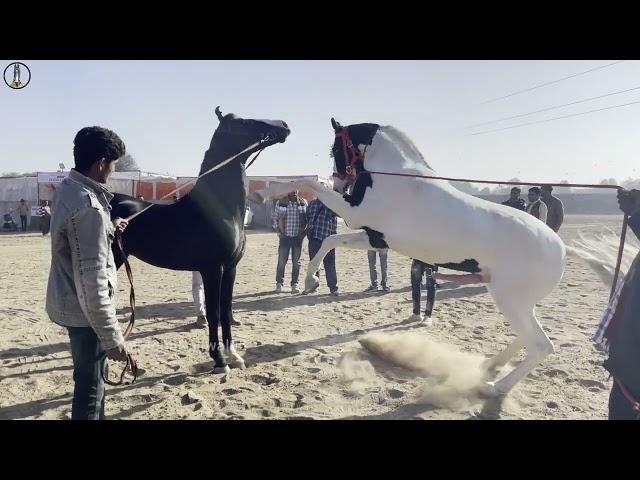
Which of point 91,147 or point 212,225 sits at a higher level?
point 91,147

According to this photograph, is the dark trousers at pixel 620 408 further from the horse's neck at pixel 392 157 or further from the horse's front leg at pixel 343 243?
the horse's front leg at pixel 343 243

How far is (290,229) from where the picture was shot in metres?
9.19

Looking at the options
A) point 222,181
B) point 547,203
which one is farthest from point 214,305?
point 547,203

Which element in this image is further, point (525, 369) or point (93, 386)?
point (525, 369)

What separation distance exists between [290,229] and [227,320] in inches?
174

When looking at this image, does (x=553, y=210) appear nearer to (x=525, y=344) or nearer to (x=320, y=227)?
(x=320, y=227)

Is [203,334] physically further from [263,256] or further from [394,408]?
[263,256]

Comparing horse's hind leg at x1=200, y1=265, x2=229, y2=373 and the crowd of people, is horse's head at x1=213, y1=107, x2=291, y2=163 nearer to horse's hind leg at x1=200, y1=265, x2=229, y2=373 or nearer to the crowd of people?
horse's hind leg at x1=200, y1=265, x2=229, y2=373

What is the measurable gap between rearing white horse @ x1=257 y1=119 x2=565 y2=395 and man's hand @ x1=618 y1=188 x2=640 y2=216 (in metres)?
1.24

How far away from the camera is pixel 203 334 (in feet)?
19.9

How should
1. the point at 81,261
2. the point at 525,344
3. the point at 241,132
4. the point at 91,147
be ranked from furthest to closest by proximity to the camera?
the point at 241,132, the point at 525,344, the point at 91,147, the point at 81,261

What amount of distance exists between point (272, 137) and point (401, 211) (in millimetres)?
1693
